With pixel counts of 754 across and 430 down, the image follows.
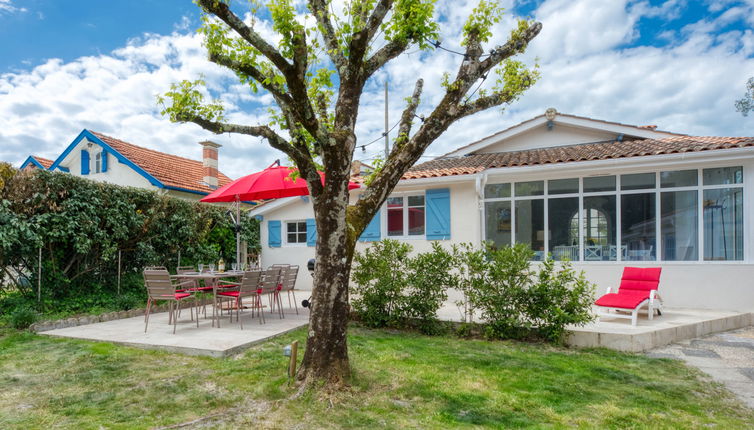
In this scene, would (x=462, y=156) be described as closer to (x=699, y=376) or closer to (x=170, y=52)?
(x=170, y=52)

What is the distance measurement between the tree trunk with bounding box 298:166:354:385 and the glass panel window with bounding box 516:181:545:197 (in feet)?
23.3

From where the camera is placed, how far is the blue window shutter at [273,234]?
43.2 feet

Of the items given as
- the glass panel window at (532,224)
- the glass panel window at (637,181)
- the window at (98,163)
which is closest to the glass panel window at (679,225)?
the glass panel window at (637,181)

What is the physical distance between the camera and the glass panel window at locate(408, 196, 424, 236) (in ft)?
36.6

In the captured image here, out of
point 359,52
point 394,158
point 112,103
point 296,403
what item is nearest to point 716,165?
point 394,158

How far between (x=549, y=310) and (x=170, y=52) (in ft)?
27.7

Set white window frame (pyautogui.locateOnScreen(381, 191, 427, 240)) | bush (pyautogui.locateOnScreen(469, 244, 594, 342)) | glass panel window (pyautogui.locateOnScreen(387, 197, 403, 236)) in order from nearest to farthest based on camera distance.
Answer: bush (pyautogui.locateOnScreen(469, 244, 594, 342))
white window frame (pyautogui.locateOnScreen(381, 191, 427, 240))
glass panel window (pyautogui.locateOnScreen(387, 197, 403, 236))

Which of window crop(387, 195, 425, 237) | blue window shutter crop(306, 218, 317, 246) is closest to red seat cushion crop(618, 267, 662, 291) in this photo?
window crop(387, 195, 425, 237)

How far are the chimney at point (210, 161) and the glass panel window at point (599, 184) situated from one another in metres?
13.0

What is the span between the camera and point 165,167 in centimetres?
1652

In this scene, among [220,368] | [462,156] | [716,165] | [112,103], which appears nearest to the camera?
[220,368]

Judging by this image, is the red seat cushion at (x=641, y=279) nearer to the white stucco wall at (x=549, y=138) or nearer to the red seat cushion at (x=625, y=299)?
the red seat cushion at (x=625, y=299)

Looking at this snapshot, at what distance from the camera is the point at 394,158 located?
4586mm

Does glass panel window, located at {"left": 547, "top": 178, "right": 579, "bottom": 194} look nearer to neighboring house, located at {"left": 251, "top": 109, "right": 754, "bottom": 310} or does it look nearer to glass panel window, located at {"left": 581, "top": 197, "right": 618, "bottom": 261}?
neighboring house, located at {"left": 251, "top": 109, "right": 754, "bottom": 310}
